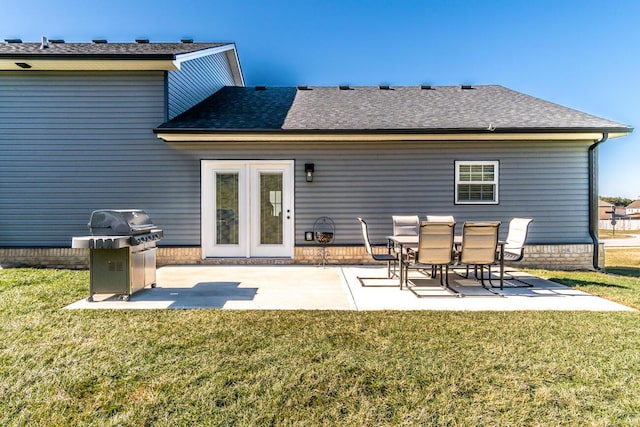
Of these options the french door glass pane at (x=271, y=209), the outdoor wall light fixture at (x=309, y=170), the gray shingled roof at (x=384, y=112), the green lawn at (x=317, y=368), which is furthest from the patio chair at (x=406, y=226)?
the green lawn at (x=317, y=368)

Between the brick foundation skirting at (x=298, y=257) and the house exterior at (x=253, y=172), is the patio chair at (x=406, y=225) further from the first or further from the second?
the brick foundation skirting at (x=298, y=257)

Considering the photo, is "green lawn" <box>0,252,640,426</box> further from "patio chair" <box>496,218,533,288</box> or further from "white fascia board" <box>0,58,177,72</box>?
"white fascia board" <box>0,58,177,72</box>

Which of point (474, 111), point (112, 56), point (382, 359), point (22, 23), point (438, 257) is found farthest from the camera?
point (22, 23)

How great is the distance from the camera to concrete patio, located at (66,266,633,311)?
4566 mm

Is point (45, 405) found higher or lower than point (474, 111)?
lower

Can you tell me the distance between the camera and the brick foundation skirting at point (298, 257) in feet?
24.5

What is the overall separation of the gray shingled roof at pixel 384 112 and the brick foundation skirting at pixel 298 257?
9.05ft

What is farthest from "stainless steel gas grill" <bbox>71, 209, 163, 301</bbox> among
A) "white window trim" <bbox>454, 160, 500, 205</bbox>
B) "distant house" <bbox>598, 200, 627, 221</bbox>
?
"distant house" <bbox>598, 200, 627, 221</bbox>

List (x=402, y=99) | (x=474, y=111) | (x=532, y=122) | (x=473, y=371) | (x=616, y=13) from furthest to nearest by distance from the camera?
(x=616, y=13)
(x=402, y=99)
(x=474, y=111)
(x=532, y=122)
(x=473, y=371)

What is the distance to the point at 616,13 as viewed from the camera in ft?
37.1

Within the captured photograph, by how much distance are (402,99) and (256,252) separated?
6.08m

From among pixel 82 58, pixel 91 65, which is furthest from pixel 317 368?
pixel 91 65

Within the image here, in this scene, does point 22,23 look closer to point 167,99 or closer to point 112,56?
point 112,56

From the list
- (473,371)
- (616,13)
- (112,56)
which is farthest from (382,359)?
(616,13)
